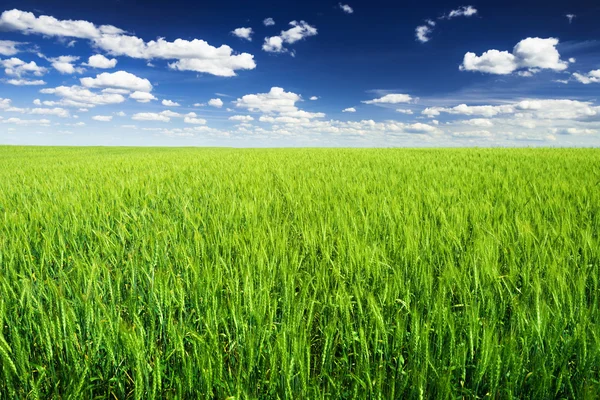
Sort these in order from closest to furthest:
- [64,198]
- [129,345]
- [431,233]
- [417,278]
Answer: [129,345] → [417,278] → [431,233] → [64,198]

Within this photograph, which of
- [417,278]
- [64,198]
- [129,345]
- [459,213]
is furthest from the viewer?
[64,198]

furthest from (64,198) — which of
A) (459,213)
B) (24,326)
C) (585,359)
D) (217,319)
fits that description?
(585,359)

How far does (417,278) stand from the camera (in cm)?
159

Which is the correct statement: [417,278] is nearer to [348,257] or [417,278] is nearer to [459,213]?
[348,257]

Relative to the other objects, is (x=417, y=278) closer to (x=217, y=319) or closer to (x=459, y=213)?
(x=217, y=319)

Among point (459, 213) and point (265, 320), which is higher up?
point (459, 213)

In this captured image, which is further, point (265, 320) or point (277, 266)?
point (277, 266)

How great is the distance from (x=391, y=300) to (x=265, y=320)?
51 cm

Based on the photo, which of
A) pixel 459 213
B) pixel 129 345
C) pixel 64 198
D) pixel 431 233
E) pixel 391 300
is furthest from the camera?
pixel 64 198

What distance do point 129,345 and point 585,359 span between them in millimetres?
1397

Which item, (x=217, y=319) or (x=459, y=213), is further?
(x=459, y=213)

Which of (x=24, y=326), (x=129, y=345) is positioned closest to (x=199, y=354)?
(x=129, y=345)

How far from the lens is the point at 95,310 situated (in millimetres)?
1344

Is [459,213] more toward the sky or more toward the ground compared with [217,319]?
more toward the sky
